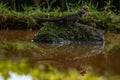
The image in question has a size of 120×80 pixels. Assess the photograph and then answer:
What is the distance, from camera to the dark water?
15.9ft

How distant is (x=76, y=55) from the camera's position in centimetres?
567

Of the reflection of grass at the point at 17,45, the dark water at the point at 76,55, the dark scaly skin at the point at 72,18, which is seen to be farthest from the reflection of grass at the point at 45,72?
the dark scaly skin at the point at 72,18

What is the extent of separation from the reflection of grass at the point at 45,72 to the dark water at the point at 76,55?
21 centimetres

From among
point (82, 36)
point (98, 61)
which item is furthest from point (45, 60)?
point (82, 36)

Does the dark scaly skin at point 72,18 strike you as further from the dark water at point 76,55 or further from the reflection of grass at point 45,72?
the reflection of grass at point 45,72

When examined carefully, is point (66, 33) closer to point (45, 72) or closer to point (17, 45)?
point (17, 45)

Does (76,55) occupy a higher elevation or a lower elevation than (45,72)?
lower

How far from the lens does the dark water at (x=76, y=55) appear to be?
485 centimetres

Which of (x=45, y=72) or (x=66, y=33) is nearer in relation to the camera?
(x=45, y=72)

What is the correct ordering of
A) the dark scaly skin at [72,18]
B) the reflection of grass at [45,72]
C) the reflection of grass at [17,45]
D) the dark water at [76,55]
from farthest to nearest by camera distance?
the dark scaly skin at [72,18] < the reflection of grass at [17,45] < the dark water at [76,55] < the reflection of grass at [45,72]

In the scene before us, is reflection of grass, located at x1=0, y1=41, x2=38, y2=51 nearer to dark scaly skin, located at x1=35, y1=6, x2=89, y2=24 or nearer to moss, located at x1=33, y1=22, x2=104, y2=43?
moss, located at x1=33, y1=22, x2=104, y2=43

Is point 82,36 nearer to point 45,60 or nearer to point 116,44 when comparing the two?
point 116,44

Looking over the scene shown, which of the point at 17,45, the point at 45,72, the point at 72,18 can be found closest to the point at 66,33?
the point at 72,18

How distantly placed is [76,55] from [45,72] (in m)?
1.44
